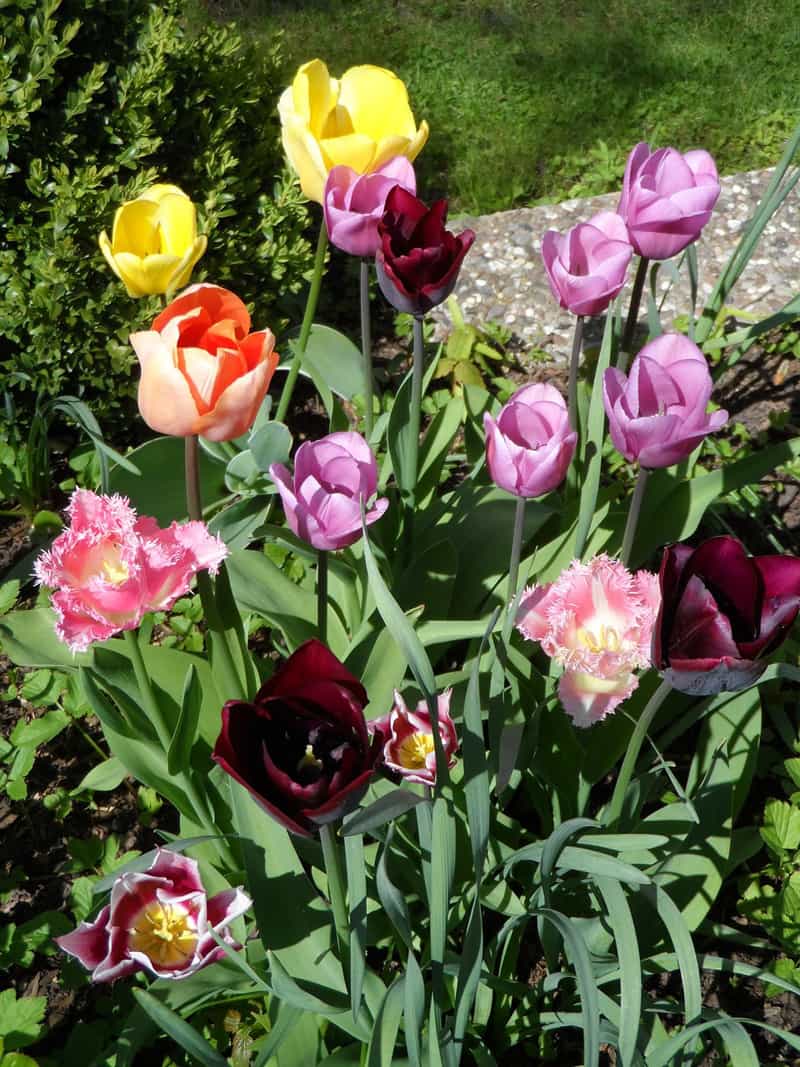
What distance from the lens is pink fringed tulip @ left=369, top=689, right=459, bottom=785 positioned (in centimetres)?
126

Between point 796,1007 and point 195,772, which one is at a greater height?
point 195,772

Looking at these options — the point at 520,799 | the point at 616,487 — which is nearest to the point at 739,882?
the point at 520,799

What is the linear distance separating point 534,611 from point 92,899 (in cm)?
75

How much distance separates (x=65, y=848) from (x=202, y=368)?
3.32ft

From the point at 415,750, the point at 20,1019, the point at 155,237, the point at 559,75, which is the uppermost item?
the point at 155,237

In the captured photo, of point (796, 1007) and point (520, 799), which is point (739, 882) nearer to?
point (796, 1007)

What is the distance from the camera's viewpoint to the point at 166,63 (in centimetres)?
229

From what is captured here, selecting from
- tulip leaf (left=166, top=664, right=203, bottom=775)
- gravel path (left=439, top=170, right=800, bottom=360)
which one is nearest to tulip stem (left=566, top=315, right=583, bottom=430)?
tulip leaf (left=166, top=664, right=203, bottom=775)

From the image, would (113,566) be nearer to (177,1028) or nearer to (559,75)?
(177,1028)

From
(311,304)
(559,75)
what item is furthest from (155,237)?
(559,75)

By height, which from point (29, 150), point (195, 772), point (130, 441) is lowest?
point (130, 441)

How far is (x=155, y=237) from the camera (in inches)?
60.0

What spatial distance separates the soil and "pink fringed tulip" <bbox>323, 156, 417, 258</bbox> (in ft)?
3.40

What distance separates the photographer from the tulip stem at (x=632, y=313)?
1607 mm
